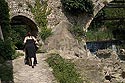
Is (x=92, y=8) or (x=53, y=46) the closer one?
(x=53, y=46)

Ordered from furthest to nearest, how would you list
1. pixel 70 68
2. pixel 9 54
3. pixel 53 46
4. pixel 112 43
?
pixel 112 43 → pixel 53 46 → pixel 9 54 → pixel 70 68

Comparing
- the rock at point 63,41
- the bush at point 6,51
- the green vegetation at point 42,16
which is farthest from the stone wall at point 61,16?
the bush at point 6,51

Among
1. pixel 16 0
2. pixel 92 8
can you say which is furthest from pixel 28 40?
pixel 92 8

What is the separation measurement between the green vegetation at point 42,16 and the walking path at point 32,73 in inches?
278

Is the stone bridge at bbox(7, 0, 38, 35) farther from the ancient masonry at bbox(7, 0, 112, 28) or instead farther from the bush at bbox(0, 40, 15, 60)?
the bush at bbox(0, 40, 15, 60)

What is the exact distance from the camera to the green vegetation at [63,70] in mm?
11559

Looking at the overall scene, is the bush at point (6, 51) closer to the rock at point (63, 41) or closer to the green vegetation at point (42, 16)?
the rock at point (63, 41)

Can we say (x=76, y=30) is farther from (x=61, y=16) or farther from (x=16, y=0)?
(x=16, y=0)

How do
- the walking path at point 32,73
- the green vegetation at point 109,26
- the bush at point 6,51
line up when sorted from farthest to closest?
the green vegetation at point 109,26 → the bush at point 6,51 → the walking path at point 32,73

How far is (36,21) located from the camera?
2064 cm

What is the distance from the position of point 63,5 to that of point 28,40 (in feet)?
26.8

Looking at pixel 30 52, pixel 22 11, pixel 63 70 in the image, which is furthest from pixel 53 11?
pixel 63 70

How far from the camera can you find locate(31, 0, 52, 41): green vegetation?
20453 mm

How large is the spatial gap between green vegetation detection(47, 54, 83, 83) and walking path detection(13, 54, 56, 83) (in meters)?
0.19
